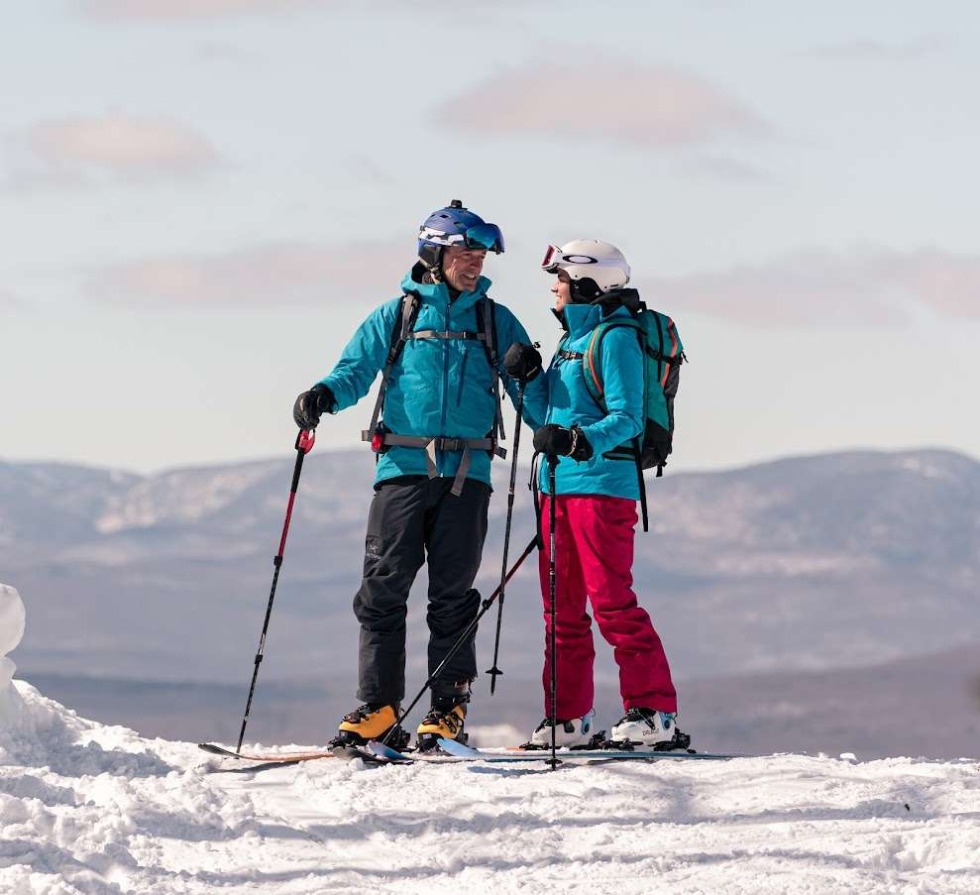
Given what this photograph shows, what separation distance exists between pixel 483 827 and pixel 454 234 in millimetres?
3021

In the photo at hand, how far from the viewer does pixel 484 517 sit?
30.2 ft

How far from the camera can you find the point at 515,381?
9.22 meters

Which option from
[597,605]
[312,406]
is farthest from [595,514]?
[312,406]

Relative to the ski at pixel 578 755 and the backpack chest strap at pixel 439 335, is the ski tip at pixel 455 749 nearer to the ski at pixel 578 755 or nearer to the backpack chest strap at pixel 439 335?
the ski at pixel 578 755

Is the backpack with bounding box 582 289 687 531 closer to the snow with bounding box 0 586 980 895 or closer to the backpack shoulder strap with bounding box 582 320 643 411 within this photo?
the backpack shoulder strap with bounding box 582 320 643 411

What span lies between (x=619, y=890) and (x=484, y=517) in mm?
2692

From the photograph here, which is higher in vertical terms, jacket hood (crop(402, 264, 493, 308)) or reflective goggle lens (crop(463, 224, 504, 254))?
reflective goggle lens (crop(463, 224, 504, 254))

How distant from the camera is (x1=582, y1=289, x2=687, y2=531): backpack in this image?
899 centimetres

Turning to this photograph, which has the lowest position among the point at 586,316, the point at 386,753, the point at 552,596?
the point at 386,753

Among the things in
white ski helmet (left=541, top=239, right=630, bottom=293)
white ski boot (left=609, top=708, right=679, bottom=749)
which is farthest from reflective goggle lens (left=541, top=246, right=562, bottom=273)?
white ski boot (left=609, top=708, right=679, bottom=749)

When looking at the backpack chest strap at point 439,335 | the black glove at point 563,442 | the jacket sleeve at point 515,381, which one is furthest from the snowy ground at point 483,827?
the backpack chest strap at point 439,335

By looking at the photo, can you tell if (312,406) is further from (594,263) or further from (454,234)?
(594,263)

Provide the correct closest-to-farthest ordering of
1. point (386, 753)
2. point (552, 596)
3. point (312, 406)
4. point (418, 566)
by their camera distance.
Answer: point (552, 596), point (386, 753), point (312, 406), point (418, 566)

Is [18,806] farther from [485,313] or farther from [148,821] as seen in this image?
[485,313]
